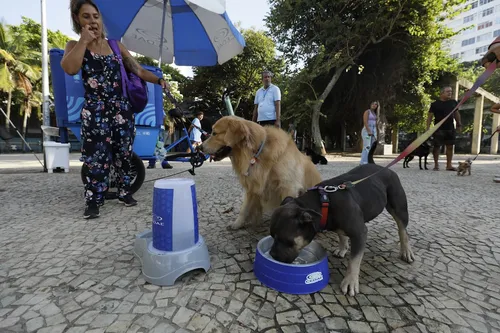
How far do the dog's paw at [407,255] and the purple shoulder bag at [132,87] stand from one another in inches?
139

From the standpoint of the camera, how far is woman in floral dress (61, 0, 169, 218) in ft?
9.35

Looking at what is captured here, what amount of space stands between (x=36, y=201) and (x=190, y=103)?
24.2 metres

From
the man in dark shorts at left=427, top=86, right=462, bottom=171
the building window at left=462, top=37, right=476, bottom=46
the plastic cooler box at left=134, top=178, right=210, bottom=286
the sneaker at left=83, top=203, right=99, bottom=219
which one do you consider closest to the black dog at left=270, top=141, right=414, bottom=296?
the plastic cooler box at left=134, top=178, right=210, bottom=286

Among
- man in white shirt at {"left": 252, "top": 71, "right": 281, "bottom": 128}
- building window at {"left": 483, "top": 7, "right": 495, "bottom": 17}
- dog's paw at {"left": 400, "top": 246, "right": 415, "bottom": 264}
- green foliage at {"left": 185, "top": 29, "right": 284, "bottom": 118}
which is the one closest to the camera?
dog's paw at {"left": 400, "top": 246, "right": 415, "bottom": 264}

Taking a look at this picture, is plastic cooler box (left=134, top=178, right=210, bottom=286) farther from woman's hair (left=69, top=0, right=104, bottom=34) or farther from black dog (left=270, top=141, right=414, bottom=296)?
woman's hair (left=69, top=0, right=104, bottom=34)

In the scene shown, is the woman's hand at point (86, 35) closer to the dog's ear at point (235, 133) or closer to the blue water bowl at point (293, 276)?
the dog's ear at point (235, 133)

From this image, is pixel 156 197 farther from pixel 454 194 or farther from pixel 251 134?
pixel 454 194

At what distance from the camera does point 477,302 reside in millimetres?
1775

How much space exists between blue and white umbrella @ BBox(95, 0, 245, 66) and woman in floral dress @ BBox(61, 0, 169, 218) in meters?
2.19

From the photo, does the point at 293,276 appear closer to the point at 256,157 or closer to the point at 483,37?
the point at 256,157

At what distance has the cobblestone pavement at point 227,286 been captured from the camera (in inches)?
60.6

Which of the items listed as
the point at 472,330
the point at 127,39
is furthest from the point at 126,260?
the point at 127,39

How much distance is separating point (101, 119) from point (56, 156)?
19.1ft

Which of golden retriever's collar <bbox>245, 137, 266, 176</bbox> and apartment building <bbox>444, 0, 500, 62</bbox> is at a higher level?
apartment building <bbox>444, 0, 500, 62</bbox>
